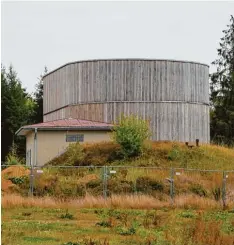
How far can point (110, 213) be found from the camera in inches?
944

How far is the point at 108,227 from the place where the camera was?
776 inches

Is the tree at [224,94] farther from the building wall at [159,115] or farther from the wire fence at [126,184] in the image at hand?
the wire fence at [126,184]

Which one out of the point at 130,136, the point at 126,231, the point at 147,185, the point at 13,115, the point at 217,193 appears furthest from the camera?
the point at 13,115

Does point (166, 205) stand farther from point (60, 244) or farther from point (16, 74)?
point (16, 74)

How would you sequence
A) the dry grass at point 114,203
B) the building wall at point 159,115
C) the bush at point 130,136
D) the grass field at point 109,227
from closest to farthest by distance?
1. the grass field at point 109,227
2. the dry grass at point 114,203
3. the bush at point 130,136
4. the building wall at point 159,115

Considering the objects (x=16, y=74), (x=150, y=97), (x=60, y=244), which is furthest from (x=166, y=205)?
(x=16, y=74)

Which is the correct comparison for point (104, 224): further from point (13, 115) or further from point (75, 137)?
point (13, 115)

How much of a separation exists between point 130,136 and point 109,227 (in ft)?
74.0

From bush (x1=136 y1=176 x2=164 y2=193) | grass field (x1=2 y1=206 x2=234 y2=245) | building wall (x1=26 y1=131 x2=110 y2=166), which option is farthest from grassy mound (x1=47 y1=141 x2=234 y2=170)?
grass field (x1=2 y1=206 x2=234 y2=245)

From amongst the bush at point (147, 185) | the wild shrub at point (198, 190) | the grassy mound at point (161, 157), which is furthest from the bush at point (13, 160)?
the wild shrub at point (198, 190)

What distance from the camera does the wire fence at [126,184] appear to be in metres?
32.0

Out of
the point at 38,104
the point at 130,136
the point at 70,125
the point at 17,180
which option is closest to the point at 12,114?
the point at 38,104

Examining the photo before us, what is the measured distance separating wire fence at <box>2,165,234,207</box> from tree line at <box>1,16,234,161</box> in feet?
97.5

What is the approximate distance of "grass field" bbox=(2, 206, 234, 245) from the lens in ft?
52.7
